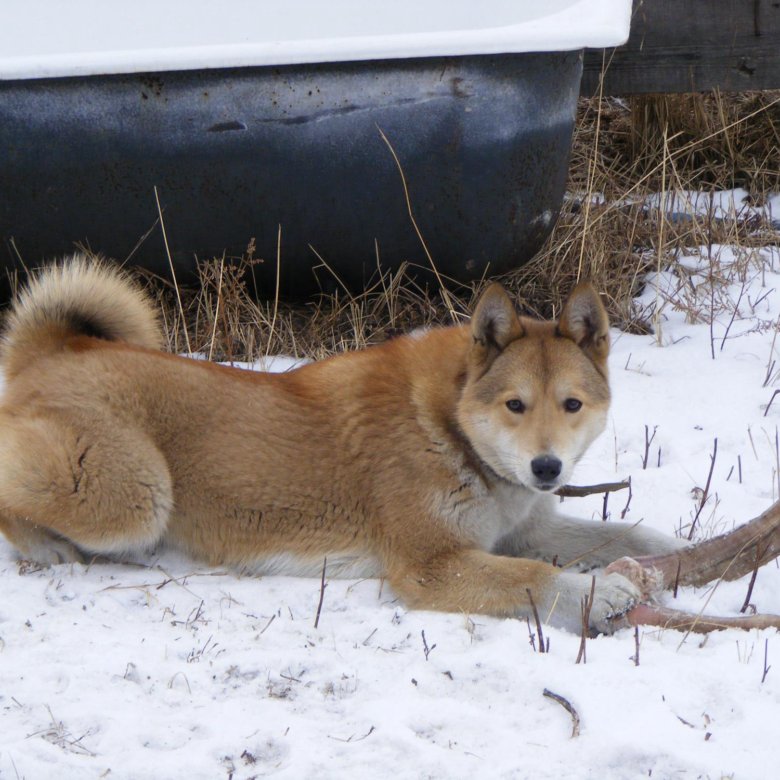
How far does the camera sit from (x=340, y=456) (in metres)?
3.76

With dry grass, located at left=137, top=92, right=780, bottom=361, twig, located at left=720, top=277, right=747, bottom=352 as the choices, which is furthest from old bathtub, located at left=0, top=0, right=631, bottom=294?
twig, located at left=720, top=277, right=747, bottom=352

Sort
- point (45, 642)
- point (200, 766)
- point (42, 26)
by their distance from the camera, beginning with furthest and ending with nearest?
point (42, 26), point (45, 642), point (200, 766)

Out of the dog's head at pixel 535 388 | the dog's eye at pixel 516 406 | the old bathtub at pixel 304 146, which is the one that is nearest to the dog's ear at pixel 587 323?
the dog's head at pixel 535 388

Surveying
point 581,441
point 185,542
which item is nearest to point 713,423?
point 581,441

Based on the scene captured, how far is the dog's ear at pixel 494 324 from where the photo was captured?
358cm

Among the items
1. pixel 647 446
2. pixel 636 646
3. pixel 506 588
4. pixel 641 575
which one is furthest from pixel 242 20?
pixel 636 646

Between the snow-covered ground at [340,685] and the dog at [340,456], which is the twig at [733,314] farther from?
the dog at [340,456]

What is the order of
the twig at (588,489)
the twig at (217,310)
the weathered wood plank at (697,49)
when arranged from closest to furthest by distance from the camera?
the twig at (588,489) < the twig at (217,310) < the weathered wood plank at (697,49)

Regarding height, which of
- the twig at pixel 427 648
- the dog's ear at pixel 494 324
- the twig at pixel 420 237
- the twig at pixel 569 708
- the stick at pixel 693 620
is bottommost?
the twig at pixel 569 708

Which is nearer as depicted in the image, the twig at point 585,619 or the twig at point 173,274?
the twig at point 585,619

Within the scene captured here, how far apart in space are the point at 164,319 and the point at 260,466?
1.97 meters

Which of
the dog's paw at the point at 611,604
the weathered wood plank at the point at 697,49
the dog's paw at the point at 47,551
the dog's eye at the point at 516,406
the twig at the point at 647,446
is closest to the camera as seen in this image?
the dog's paw at the point at 611,604

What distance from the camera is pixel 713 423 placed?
15.6 feet

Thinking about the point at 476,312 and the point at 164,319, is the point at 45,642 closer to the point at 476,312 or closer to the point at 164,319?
the point at 476,312
